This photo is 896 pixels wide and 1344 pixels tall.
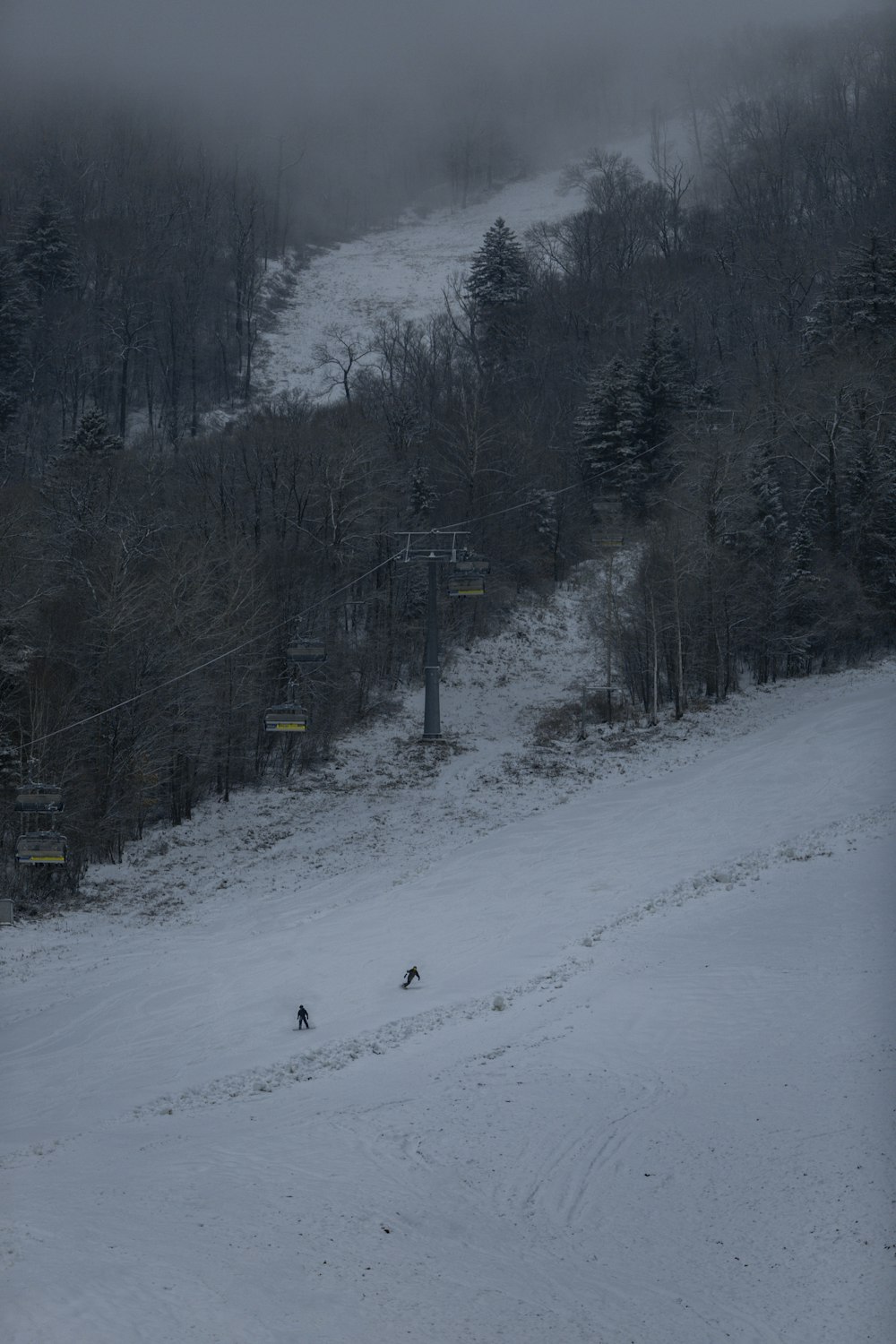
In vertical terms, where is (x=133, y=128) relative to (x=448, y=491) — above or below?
above

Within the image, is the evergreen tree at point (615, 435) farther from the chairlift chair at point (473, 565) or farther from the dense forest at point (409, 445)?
the chairlift chair at point (473, 565)

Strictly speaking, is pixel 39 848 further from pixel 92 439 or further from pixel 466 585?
pixel 92 439

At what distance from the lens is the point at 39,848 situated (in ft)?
80.3

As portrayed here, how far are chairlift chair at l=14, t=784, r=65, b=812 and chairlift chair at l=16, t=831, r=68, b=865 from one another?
1.16 meters

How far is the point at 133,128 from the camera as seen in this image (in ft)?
331

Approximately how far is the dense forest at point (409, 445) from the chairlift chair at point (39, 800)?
3471 millimetres

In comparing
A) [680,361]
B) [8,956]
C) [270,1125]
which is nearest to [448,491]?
[680,361]

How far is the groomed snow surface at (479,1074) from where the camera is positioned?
37.2 feet

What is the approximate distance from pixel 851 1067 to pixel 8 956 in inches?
741

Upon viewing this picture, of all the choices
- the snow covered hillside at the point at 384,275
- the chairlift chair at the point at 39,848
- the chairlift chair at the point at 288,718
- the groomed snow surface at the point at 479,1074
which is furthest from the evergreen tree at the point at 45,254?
the chairlift chair at the point at 39,848

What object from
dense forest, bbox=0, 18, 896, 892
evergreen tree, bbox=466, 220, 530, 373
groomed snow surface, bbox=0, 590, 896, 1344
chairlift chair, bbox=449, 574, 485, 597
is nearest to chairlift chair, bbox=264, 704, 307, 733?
dense forest, bbox=0, 18, 896, 892

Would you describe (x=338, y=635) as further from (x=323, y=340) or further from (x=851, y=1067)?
(x=323, y=340)

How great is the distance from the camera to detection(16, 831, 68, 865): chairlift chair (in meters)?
24.4

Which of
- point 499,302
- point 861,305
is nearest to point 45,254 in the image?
point 499,302
